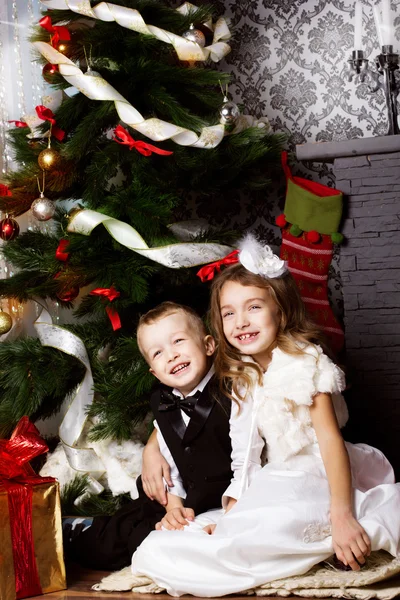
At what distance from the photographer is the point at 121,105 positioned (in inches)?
89.5

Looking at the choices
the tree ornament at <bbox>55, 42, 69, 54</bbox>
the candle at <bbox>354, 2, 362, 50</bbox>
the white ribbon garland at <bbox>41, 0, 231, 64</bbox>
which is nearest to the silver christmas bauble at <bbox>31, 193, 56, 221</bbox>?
the tree ornament at <bbox>55, 42, 69, 54</bbox>

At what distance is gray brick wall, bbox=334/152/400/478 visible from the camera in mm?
2562

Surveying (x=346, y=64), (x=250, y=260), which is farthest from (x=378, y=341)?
(x=346, y=64)

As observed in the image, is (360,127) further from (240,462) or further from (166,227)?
(240,462)

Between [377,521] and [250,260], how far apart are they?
0.73 meters

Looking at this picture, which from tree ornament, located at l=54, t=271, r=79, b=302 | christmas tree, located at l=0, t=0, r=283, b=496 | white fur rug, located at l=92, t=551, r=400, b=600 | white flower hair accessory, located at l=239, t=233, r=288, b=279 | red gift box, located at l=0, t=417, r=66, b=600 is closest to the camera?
white fur rug, located at l=92, t=551, r=400, b=600

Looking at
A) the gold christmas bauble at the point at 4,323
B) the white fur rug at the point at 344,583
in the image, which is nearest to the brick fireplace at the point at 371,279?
the white fur rug at the point at 344,583

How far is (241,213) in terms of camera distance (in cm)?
324

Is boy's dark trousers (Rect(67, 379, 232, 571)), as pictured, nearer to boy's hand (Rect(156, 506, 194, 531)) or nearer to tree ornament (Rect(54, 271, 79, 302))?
boy's hand (Rect(156, 506, 194, 531))

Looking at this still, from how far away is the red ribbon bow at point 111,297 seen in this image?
228 cm

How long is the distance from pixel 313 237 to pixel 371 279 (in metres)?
0.25

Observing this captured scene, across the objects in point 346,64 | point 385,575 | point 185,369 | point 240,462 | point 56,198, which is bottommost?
point 385,575

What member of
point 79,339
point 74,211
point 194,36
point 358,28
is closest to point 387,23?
point 358,28

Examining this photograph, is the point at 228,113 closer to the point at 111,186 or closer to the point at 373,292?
the point at 111,186
